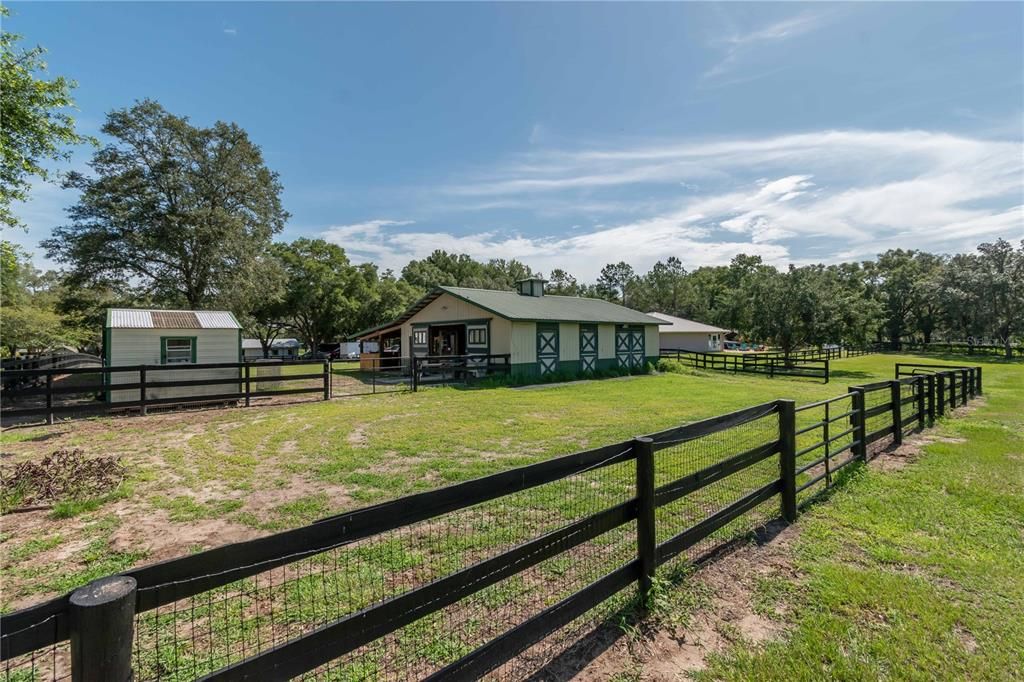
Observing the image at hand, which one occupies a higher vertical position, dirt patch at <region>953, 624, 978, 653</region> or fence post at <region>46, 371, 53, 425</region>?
fence post at <region>46, 371, 53, 425</region>

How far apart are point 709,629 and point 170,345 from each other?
592 inches

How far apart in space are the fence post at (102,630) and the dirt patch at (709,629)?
2.00 m

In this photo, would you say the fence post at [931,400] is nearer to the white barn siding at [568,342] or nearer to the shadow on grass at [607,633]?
the shadow on grass at [607,633]

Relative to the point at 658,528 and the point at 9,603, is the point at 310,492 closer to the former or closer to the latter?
the point at 9,603

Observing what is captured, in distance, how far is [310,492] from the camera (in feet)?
17.3

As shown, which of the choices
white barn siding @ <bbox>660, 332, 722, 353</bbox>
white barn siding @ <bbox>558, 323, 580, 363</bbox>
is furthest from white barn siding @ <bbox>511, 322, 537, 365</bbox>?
white barn siding @ <bbox>660, 332, 722, 353</bbox>

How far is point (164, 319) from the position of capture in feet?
43.3

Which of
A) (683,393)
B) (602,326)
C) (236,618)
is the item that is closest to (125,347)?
(236,618)

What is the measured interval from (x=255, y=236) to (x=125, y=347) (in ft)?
53.9

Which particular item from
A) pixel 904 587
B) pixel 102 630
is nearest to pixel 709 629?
pixel 904 587

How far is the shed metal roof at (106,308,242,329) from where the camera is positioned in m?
12.5

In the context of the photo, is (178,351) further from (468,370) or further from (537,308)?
(537,308)

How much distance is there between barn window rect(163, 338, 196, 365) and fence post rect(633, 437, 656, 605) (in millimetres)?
14306

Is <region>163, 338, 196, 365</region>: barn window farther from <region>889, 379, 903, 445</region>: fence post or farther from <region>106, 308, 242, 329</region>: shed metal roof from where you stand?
<region>889, 379, 903, 445</region>: fence post
